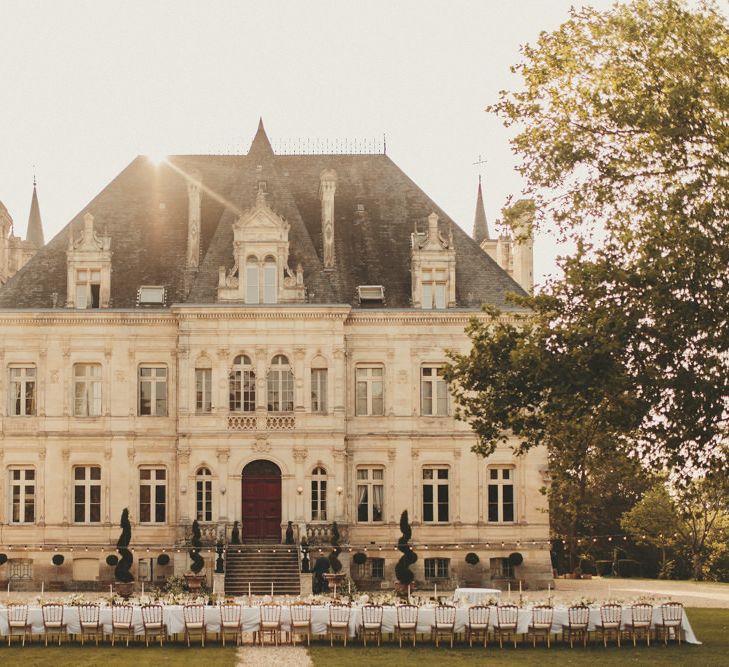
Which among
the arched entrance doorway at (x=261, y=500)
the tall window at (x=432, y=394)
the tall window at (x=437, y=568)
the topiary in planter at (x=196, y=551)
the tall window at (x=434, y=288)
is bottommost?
the tall window at (x=437, y=568)

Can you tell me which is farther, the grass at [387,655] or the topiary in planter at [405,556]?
the topiary in planter at [405,556]

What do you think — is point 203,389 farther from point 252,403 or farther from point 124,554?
point 124,554

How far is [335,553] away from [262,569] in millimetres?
2593

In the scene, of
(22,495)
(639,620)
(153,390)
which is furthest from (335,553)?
(639,620)

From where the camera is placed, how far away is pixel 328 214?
170ft

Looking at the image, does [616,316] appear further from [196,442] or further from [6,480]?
[6,480]

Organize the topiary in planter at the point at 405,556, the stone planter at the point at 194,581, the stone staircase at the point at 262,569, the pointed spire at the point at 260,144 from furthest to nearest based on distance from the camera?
the pointed spire at the point at 260,144 → the topiary in planter at the point at 405,556 → the stone staircase at the point at 262,569 → the stone planter at the point at 194,581

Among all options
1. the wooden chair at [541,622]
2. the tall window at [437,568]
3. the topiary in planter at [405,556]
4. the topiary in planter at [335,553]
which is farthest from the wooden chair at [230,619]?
the tall window at [437,568]

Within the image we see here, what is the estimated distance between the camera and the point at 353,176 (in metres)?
55.9

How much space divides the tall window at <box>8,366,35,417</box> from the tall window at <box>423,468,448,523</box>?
1511 centimetres

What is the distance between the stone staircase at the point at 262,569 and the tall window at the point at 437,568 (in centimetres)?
588

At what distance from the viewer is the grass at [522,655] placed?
29.1 m

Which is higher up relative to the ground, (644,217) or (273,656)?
(644,217)

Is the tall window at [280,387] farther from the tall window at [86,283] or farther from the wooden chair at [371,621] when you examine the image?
the wooden chair at [371,621]
